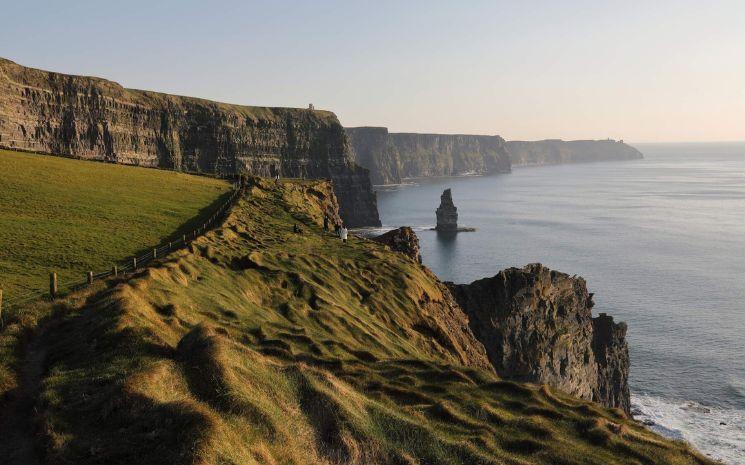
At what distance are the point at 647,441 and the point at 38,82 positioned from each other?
156 m

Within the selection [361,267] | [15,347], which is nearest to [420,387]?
[15,347]

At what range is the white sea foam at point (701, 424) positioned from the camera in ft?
192

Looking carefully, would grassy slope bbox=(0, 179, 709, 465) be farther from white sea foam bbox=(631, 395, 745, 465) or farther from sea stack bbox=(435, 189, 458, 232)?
sea stack bbox=(435, 189, 458, 232)

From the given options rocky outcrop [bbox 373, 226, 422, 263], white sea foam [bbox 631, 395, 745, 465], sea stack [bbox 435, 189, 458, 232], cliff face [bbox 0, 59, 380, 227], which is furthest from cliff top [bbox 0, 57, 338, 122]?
white sea foam [bbox 631, 395, 745, 465]

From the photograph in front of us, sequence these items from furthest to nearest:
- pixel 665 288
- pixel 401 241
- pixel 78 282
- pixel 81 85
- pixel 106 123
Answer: pixel 106 123 → pixel 81 85 → pixel 665 288 → pixel 401 241 → pixel 78 282

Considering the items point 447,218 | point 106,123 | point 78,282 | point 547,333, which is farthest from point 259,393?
point 447,218

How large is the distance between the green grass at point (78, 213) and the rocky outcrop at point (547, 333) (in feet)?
114

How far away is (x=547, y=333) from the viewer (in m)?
68.9

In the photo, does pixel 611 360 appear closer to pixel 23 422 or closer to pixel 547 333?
pixel 547 333

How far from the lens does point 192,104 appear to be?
7687 inches

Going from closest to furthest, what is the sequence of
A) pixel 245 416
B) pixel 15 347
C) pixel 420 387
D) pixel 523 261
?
pixel 245 416
pixel 15 347
pixel 420 387
pixel 523 261

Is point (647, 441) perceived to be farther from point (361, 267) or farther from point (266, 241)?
point (266, 241)

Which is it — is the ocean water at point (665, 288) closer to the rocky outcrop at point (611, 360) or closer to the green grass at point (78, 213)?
the rocky outcrop at point (611, 360)

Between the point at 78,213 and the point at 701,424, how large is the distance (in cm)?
7087
